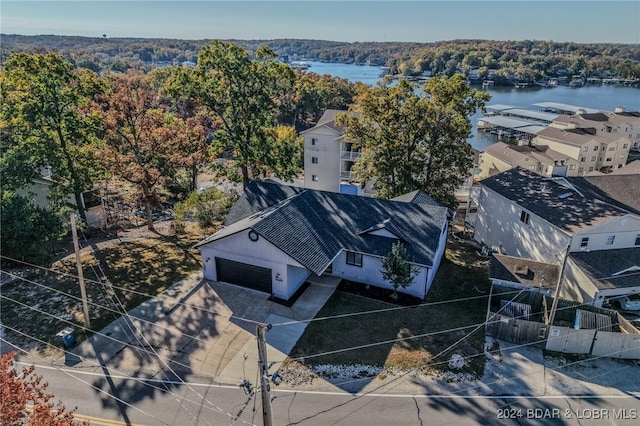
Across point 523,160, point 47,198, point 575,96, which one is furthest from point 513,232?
point 575,96

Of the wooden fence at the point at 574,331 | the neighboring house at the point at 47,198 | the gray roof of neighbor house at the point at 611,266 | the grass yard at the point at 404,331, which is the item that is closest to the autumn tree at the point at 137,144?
the neighboring house at the point at 47,198

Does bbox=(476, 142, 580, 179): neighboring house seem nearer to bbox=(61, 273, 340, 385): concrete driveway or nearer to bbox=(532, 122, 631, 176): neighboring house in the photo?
bbox=(532, 122, 631, 176): neighboring house

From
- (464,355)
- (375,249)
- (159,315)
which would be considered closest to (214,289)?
(159,315)

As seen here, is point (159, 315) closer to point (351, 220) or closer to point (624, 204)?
point (351, 220)

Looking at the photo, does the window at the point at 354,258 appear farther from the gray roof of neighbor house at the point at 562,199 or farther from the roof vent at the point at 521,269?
the gray roof of neighbor house at the point at 562,199

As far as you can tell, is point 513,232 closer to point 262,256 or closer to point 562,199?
point 562,199

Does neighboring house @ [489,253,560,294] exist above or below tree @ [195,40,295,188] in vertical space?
below

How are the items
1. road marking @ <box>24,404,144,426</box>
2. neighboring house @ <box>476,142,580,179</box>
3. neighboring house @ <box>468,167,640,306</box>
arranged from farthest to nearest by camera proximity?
neighboring house @ <box>476,142,580,179</box>
neighboring house @ <box>468,167,640,306</box>
road marking @ <box>24,404,144,426</box>

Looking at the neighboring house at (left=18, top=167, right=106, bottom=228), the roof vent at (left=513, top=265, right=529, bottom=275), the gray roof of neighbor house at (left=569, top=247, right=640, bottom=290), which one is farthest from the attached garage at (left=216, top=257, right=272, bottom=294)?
the gray roof of neighbor house at (left=569, top=247, right=640, bottom=290)
